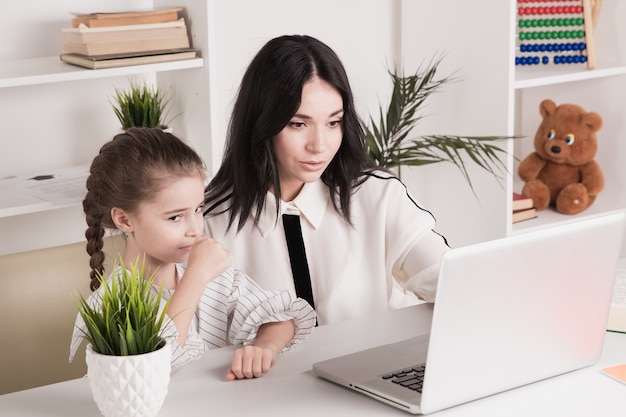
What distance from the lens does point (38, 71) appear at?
248 centimetres

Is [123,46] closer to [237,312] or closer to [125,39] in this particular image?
[125,39]

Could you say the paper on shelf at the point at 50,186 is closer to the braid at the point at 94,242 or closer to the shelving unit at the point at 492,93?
the braid at the point at 94,242

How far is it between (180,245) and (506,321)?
611 mm

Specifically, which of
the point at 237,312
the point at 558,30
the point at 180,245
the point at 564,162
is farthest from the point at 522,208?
the point at 180,245

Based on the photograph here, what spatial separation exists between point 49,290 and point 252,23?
54.1 inches

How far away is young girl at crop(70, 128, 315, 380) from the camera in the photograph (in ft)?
5.41

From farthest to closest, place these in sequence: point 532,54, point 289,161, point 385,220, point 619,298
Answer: point 532,54 → point 385,220 → point 289,161 → point 619,298

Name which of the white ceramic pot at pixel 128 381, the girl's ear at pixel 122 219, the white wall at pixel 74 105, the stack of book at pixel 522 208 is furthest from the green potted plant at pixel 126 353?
the stack of book at pixel 522 208

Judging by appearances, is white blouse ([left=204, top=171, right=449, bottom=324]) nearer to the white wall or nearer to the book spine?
the white wall

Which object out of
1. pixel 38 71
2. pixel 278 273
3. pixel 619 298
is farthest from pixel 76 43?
pixel 619 298

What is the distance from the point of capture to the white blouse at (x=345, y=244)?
6.84 ft

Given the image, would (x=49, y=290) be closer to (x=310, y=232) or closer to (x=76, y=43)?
(x=310, y=232)

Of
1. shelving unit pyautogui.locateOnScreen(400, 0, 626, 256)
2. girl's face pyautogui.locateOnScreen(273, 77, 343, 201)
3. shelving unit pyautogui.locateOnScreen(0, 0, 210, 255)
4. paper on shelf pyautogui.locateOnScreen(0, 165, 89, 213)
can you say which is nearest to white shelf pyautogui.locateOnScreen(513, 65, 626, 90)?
shelving unit pyautogui.locateOnScreen(400, 0, 626, 256)

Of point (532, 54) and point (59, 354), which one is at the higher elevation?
point (532, 54)
